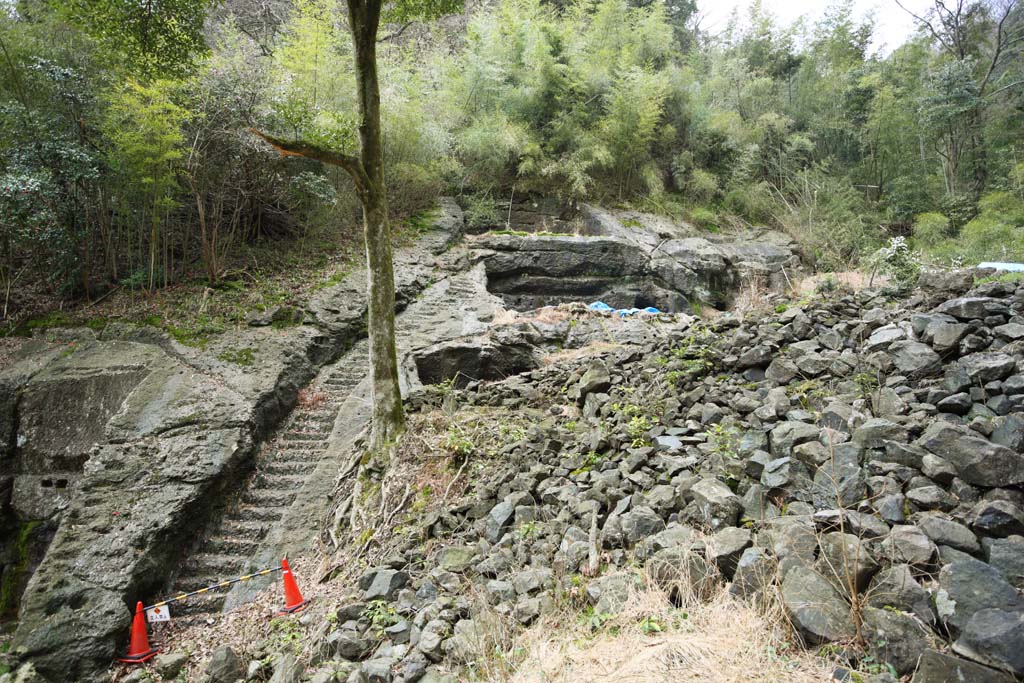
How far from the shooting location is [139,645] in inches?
145

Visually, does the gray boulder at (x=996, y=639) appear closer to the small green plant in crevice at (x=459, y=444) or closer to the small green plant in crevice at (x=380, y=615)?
the small green plant in crevice at (x=380, y=615)

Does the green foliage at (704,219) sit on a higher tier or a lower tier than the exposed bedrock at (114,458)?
higher

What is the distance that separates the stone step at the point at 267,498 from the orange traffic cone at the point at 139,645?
127 cm

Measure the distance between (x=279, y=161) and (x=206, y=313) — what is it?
9.57 feet

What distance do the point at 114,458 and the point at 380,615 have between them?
3738 millimetres

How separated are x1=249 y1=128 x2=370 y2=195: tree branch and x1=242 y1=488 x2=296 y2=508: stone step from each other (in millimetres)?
3138

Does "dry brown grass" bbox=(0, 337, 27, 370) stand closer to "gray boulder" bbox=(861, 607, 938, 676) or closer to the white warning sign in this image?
the white warning sign

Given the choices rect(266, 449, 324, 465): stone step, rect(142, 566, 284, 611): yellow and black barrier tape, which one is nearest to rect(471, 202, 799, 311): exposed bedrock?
rect(266, 449, 324, 465): stone step

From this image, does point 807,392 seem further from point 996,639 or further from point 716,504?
point 996,639

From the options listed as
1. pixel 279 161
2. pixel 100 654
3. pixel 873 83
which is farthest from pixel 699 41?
pixel 100 654

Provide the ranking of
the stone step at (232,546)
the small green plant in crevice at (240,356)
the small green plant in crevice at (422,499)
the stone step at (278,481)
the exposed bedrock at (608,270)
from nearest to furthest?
the small green plant in crevice at (422,499) → the stone step at (232,546) → the stone step at (278,481) → the small green plant in crevice at (240,356) → the exposed bedrock at (608,270)

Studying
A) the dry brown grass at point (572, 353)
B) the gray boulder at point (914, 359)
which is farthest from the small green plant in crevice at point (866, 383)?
the dry brown grass at point (572, 353)

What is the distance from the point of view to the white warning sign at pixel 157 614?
3812 millimetres

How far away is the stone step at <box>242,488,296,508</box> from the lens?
16.1 ft
